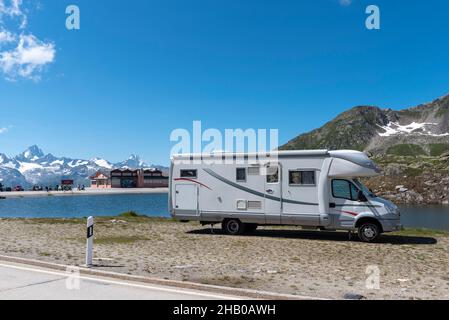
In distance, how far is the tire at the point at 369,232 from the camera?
55.0ft

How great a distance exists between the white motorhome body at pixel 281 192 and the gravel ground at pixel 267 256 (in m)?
0.85

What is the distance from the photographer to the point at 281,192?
60.0 ft

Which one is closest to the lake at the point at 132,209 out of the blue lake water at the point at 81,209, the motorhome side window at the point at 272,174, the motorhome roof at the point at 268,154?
the blue lake water at the point at 81,209

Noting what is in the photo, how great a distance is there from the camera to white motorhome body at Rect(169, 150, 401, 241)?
1706cm

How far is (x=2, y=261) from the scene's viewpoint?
472 inches

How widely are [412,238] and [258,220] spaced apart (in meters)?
6.86

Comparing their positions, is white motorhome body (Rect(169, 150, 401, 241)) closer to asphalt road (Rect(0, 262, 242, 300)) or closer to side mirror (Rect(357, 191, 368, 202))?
side mirror (Rect(357, 191, 368, 202))

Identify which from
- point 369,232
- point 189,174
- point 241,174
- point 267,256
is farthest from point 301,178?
point 189,174

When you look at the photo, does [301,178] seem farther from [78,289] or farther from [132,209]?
[132,209]

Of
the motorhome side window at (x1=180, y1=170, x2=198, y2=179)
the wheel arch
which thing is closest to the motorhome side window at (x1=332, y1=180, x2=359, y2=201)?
the wheel arch

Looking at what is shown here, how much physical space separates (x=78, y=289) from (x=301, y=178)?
11411mm

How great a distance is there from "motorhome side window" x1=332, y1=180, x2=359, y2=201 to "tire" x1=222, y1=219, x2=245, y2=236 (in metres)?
4.60
